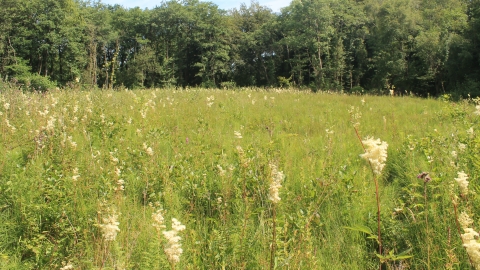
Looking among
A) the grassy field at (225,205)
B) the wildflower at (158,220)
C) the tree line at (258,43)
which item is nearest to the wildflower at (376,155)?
the grassy field at (225,205)

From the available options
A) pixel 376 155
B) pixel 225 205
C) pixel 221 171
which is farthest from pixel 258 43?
pixel 376 155

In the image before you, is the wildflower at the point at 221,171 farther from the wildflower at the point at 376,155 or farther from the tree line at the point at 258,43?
the tree line at the point at 258,43

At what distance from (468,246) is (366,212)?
154 cm

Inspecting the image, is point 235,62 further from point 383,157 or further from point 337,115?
point 383,157

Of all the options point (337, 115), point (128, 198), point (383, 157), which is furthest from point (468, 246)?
point (337, 115)

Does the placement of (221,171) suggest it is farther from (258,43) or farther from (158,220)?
(258,43)

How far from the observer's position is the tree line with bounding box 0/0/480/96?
29109mm

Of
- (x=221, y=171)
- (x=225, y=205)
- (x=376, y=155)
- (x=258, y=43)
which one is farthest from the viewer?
(x=258, y=43)

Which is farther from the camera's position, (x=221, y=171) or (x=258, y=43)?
(x=258, y=43)

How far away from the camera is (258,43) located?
4681cm

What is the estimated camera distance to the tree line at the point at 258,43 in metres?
29.1

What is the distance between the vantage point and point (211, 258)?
2.04 meters

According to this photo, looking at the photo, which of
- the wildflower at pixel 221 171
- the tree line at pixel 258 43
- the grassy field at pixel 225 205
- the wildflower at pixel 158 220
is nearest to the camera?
the wildflower at pixel 158 220

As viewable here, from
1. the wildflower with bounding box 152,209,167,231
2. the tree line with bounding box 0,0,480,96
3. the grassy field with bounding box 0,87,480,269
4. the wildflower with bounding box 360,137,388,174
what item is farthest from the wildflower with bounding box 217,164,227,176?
the tree line with bounding box 0,0,480,96
